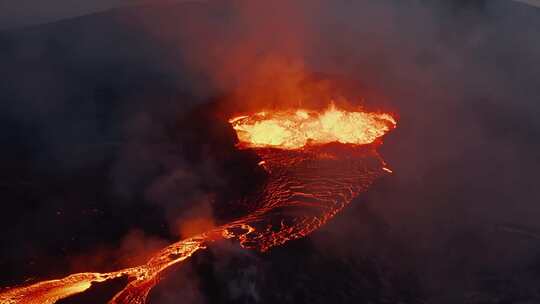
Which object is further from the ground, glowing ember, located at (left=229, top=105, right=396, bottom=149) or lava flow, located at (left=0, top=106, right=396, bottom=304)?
glowing ember, located at (left=229, top=105, right=396, bottom=149)

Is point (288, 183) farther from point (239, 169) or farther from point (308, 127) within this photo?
point (308, 127)

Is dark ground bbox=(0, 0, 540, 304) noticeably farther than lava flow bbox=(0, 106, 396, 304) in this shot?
Yes

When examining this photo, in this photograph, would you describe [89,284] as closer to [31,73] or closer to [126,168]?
[126,168]

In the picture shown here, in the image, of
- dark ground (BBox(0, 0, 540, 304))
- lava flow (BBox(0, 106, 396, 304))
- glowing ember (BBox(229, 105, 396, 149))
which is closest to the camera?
lava flow (BBox(0, 106, 396, 304))

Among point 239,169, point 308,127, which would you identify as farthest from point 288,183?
point 308,127

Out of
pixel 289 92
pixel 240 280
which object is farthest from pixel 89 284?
pixel 289 92

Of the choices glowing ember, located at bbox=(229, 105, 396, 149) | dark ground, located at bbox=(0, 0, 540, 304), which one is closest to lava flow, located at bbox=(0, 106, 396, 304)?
glowing ember, located at bbox=(229, 105, 396, 149)

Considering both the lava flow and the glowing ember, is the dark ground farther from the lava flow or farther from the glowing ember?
the glowing ember
